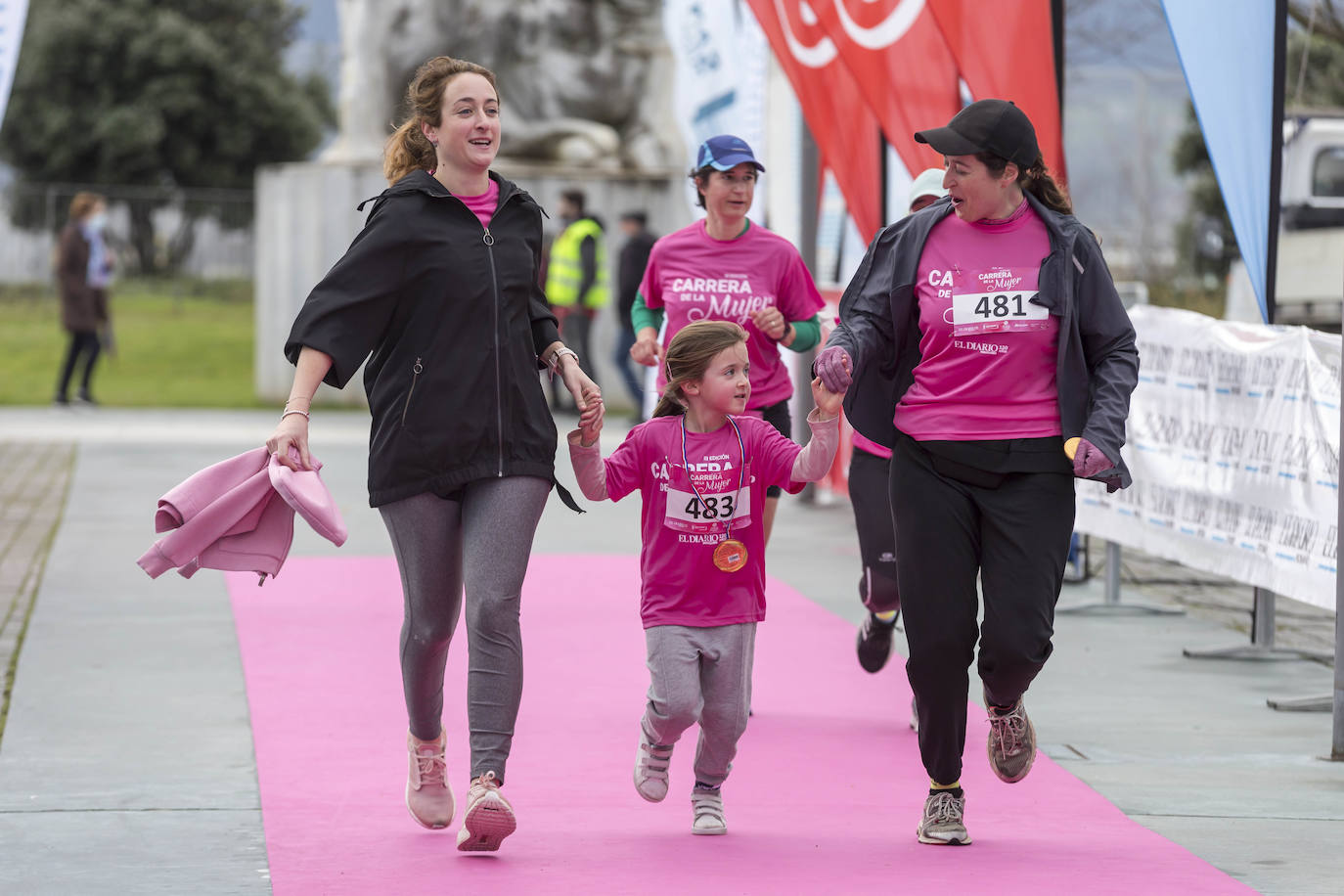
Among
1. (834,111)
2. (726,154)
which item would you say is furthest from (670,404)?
(834,111)

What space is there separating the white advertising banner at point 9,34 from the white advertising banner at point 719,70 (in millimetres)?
4268

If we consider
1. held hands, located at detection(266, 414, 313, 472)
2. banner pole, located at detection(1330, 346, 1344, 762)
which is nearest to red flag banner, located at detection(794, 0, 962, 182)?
banner pole, located at detection(1330, 346, 1344, 762)

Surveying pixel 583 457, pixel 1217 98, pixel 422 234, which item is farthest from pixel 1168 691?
pixel 422 234

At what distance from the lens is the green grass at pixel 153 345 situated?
2480 cm

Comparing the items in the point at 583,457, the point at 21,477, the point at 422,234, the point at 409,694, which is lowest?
the point at 21,477

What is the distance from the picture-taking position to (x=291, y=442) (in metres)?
4.79

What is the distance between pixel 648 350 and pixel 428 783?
2.23 meters

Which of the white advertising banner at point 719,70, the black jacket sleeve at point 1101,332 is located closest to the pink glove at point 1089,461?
the black jacket sleeve at point 1101,332

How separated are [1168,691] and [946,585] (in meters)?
2.84

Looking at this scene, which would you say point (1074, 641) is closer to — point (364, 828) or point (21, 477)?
point (364, 828)

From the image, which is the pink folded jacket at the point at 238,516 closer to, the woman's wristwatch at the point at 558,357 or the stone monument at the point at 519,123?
the woman's wristwatch at the point at 558,357

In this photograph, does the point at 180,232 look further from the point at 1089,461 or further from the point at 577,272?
→ the point at 1089,461

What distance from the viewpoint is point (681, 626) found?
503cm

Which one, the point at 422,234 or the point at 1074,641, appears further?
the point at 1074,641
